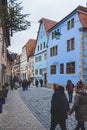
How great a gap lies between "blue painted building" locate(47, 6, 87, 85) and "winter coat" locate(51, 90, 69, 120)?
24.2 m

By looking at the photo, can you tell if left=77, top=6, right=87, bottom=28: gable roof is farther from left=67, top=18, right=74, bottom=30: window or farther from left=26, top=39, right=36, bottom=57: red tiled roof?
left=26, top=39, right=36, bottom=57: red tiled roof

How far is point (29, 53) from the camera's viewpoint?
8169 centimetres

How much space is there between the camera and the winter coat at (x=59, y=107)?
8.16m

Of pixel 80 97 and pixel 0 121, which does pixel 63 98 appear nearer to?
pixel 80 97

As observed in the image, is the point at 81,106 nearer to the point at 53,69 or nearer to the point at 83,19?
the point at 83,19

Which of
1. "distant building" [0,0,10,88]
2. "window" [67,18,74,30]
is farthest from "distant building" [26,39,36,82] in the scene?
"distant building" [0,0,10,88]

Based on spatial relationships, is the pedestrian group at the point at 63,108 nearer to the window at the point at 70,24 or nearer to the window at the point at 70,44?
the window at the point at 70,44

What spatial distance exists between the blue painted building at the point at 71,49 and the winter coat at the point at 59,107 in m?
24.2

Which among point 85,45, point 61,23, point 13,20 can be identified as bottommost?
point 13,20

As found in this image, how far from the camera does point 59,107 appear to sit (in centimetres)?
818

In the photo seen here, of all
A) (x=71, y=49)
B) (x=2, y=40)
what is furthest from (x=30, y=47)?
(x=2, y=40)

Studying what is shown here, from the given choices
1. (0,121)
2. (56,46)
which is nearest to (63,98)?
(0,121)

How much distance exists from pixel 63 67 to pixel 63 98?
35.1 m

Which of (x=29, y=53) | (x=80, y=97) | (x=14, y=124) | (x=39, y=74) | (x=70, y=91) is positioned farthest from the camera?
(x=29, y=53)
